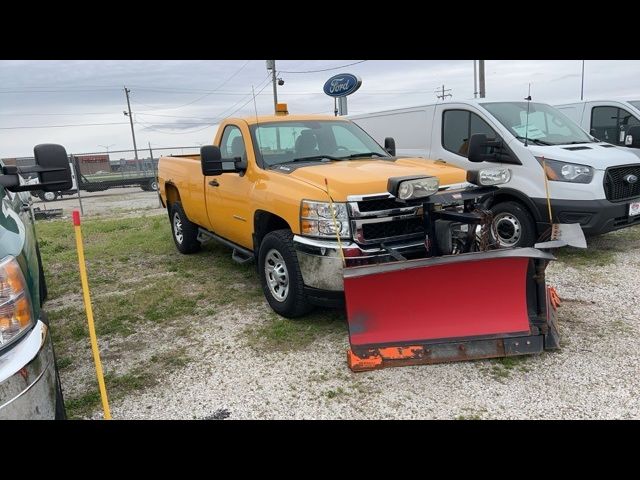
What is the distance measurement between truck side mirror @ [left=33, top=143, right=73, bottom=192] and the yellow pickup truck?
1.88 meters

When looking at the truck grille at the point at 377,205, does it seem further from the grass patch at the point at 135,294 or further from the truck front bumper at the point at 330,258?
the grass patch at the point at 135,294

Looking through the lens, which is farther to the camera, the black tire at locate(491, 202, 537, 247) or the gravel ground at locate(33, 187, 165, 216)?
the gravel ground at locate(33, 187, 165, 216)

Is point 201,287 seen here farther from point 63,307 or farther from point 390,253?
point 390,253

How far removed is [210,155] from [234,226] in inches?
37.4

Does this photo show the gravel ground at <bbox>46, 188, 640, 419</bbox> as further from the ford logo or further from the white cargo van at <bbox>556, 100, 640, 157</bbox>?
the ford logo

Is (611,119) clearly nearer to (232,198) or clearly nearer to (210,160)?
(232,198)

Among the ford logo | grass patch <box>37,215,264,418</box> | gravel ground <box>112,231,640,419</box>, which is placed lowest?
gravel ground <box>112,231,640,419</box>

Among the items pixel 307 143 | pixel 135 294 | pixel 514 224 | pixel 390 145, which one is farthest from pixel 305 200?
pixel 514 224

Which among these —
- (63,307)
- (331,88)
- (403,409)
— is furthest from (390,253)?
(331,88)

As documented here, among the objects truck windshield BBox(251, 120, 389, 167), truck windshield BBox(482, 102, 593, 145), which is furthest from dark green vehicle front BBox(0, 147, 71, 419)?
truck windshield BBox(482, 102, 593, 145)

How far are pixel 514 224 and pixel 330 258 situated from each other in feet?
12.1

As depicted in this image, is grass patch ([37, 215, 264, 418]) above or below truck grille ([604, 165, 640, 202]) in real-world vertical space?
below

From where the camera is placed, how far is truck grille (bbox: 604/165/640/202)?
618 cm

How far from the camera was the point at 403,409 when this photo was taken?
3.25m
